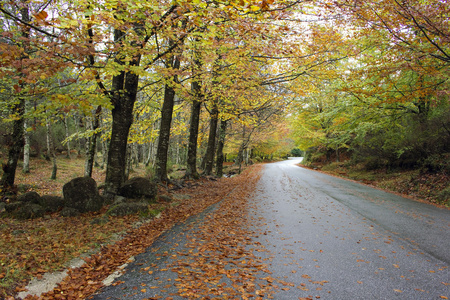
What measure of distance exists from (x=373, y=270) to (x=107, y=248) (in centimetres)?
481

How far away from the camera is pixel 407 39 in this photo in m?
8.91

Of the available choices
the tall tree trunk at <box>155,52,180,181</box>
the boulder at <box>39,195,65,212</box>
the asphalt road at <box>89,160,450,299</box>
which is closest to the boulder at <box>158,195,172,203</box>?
the asphalt road at <box>89,160,450,299</box>

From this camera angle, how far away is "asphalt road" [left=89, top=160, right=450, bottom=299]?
337 cm

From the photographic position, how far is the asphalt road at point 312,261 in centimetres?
337

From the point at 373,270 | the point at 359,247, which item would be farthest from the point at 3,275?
the point at 359,247

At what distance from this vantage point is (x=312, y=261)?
170 inches

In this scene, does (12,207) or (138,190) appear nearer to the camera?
(12,207)

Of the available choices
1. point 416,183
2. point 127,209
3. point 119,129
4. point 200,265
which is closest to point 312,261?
point 200,265

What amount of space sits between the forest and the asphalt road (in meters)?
3.55

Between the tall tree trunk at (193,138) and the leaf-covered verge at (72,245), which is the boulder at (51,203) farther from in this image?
the tall tree trunk at (193,138)

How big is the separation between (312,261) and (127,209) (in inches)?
199

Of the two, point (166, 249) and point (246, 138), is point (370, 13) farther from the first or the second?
point (246, 138)

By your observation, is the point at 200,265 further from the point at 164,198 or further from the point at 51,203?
the point at 164,198

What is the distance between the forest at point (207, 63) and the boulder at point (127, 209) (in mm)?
1002
